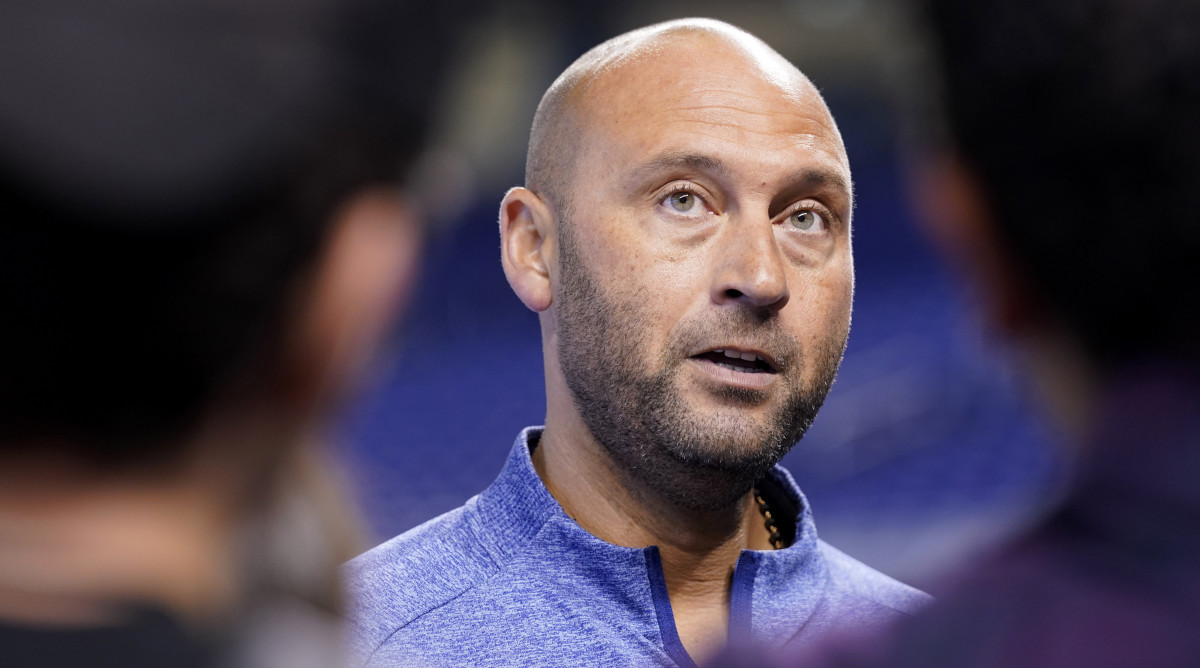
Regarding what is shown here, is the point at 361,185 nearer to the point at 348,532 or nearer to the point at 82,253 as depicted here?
the point at 82,253

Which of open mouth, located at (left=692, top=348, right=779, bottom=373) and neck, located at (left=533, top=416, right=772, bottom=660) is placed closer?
open mouth, located at (left=692, top=348, right=779, bottom=373)

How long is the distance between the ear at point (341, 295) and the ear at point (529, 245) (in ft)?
3.73

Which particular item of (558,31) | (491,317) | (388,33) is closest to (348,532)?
(388,33)

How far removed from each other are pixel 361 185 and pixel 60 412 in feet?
0.93

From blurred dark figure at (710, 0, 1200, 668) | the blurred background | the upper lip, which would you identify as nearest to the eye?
the upper lip

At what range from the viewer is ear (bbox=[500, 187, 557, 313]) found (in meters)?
2.11

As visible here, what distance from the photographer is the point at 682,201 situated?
1943 mm

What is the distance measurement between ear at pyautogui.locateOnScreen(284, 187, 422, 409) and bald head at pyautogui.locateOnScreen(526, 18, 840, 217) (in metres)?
1.12

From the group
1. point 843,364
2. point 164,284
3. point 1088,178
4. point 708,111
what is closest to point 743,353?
point 708,111

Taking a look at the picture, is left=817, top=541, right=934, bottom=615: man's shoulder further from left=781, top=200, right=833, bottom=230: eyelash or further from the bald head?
the bald head

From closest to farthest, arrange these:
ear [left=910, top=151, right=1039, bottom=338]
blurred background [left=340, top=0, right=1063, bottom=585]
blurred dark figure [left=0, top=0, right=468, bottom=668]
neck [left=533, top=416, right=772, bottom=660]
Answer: blurred dark figure [left=0, top=0, right=468, bottom=668], ear [left=910, top=151, right=1039, bottom=338], neck [left=533, top=416, right=772, bottom=660], blurred background [left=340, top=0, right=1063, bottom=585]

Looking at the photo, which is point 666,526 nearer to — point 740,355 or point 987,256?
point 740,355

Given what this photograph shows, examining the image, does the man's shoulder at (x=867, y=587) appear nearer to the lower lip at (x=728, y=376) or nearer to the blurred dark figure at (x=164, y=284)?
the lower lip at (x=728, y=376)

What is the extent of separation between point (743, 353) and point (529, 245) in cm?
51
